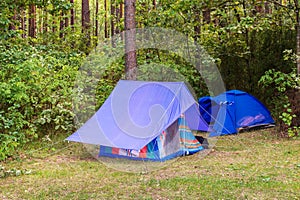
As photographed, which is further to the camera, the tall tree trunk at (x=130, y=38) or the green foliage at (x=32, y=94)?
the tall tree trunk at (x=130, y=38)

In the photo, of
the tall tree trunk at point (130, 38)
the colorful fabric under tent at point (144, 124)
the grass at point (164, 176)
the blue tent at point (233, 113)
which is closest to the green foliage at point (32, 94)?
the grass at point (164, 176)

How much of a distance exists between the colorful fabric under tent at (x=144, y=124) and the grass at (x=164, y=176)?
248 millimetres

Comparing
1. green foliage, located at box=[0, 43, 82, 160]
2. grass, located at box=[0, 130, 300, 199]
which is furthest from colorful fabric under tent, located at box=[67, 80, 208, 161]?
green foliage, located at box=[0, 43, 82, 160]

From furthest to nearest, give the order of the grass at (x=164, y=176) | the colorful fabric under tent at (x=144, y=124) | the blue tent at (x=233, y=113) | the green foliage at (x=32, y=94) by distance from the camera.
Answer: the blue tent at (x=233, y=113) < the green foliage at (x=32, y=94) < the colorful fabric under tent at (x=144, y=124) < the grass at (x=164, y=176)

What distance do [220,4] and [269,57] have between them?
2.53 meters

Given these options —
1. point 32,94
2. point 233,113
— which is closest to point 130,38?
point 32,94

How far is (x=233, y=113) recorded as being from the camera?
825 cm

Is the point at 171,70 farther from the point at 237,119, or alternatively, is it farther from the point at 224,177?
the point at 224,177

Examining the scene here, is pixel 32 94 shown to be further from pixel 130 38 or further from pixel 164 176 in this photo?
pixel 164 176

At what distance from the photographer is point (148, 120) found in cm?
610

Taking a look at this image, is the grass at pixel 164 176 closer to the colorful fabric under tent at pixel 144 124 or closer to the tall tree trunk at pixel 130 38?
the colorful fabric under tent at pixel 144 124

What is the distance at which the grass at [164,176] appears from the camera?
429 cm

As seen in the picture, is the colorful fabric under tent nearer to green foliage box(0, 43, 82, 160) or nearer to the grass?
the grass

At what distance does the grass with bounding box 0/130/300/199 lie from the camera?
429cm
